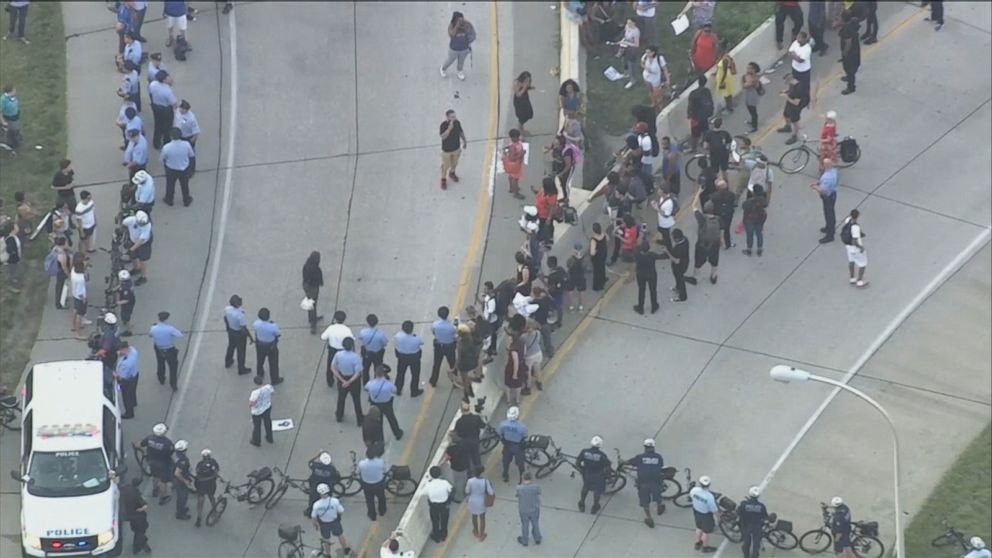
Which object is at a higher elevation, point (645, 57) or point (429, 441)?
point (645, 57)

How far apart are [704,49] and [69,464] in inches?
624

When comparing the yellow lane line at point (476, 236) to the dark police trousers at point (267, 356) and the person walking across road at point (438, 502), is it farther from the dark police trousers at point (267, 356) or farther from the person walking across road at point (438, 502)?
the dark police trousers at point (267, 356)

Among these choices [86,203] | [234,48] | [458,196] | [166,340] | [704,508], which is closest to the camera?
[704,508]

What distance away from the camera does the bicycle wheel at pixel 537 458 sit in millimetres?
34812

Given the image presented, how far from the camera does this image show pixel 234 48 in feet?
144

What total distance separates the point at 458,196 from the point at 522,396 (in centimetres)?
559

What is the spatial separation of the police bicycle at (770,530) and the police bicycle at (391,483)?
5.05 metres

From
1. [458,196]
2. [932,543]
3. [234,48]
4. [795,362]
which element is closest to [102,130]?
[234,48]

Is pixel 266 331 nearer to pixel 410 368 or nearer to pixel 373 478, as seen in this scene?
pixel 410 368

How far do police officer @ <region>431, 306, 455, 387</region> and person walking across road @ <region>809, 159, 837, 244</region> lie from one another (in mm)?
7701

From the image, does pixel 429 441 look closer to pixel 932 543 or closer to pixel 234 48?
pixel 932 543

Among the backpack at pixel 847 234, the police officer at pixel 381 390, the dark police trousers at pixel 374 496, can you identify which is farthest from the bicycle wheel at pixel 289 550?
the backpack at pixel 847 234

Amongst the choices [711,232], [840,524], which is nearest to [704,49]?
[711,232]

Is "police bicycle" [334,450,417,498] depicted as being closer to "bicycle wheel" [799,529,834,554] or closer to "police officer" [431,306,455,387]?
"police officer" [431,306,455,387]
